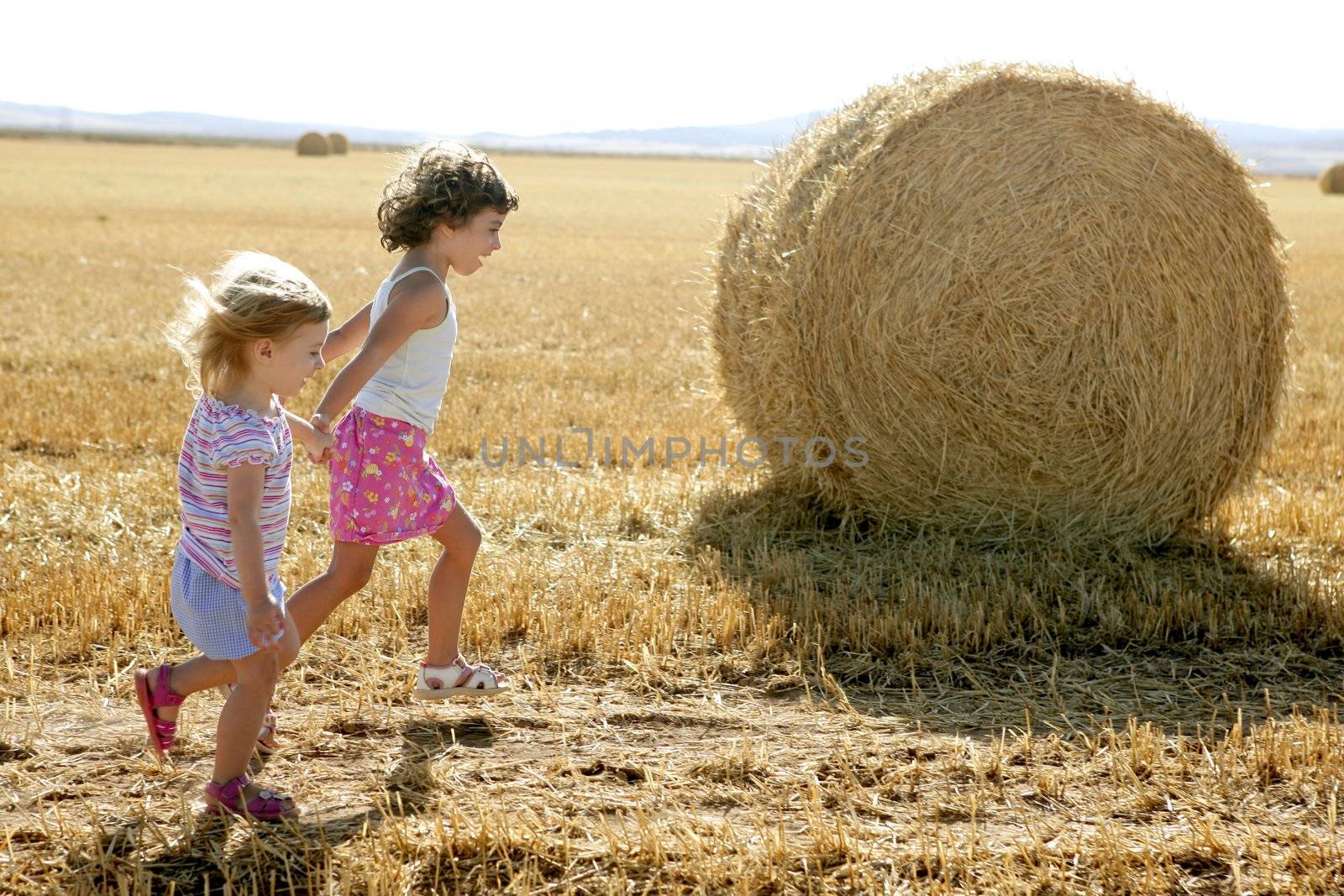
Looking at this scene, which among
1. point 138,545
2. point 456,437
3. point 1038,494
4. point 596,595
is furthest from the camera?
point 456,437

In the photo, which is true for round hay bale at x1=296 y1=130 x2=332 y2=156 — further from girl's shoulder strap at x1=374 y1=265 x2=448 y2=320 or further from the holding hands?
the holding hands

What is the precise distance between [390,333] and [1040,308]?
10.3 ft

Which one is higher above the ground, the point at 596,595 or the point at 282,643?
the point at 282,643

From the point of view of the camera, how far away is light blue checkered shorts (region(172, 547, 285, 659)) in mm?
3092

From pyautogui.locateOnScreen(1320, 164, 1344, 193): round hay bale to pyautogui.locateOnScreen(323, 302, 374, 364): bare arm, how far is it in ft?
126

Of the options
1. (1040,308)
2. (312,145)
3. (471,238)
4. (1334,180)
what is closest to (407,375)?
(471,238)

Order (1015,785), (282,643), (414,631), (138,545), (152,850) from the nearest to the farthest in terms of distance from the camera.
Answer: (152,850) < (282,643) < (1015,785) < (414,631) < (138,545)

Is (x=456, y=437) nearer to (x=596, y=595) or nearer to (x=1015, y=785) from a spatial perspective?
(x=596, y=595)

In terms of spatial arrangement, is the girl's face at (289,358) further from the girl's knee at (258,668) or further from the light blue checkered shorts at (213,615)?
the girl's knee at (258,668)

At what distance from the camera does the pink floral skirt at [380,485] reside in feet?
12.1

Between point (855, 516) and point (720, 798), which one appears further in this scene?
point (855, 516)

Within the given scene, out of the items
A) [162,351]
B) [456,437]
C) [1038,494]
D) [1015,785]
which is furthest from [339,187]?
[1015,785]

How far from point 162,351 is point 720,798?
770cm

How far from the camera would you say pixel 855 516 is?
598 centimetres
